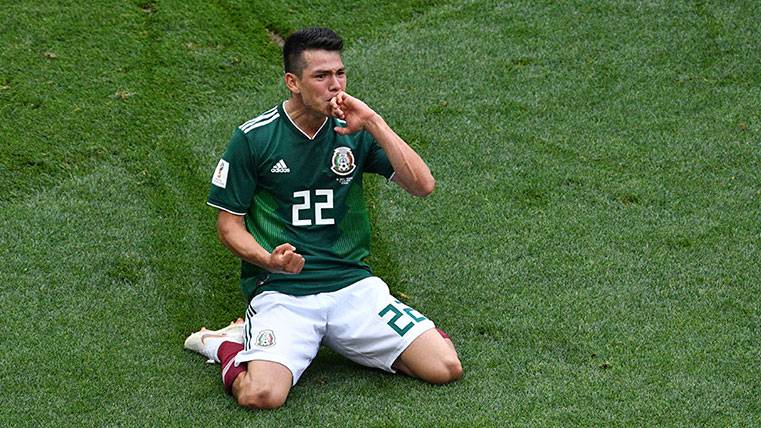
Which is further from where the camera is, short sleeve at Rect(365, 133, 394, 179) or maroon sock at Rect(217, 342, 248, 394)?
short sleeve at Rect(365, 133, 394, 179)

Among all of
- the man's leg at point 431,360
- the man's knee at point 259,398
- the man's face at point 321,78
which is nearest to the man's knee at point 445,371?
the man's leg at point 431,360

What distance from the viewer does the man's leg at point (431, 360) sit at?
5.16 meters

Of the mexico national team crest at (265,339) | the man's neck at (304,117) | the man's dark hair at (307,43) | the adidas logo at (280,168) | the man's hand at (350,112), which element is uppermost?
the man's dark hair at (307,43)

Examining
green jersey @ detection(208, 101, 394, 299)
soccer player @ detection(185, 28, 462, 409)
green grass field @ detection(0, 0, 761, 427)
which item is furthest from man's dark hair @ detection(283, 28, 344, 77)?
green grass field @ detection(0, 0, 761, 427)

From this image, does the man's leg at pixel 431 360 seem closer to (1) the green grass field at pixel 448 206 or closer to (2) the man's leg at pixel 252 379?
(1) the green grass field at pixel 448 206

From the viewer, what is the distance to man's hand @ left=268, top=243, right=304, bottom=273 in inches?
193

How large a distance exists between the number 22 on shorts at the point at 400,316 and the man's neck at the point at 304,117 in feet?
2.63

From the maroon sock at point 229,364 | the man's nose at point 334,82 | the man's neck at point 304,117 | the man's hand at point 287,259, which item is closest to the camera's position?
the man's hand at point 287,259

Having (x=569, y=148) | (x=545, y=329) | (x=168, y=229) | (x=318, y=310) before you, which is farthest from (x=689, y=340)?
(x=168, y=229)

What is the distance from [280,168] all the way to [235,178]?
20 cm

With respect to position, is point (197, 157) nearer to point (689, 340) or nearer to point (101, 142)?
point (101, 142)

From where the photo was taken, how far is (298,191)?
5.33 m

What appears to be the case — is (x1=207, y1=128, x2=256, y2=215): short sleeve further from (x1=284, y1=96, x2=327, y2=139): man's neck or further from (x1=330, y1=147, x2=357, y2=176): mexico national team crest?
(x1=330, y1=147, x2=357, y2=176): mexico national team crest

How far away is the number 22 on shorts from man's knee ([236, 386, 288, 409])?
585 mm
